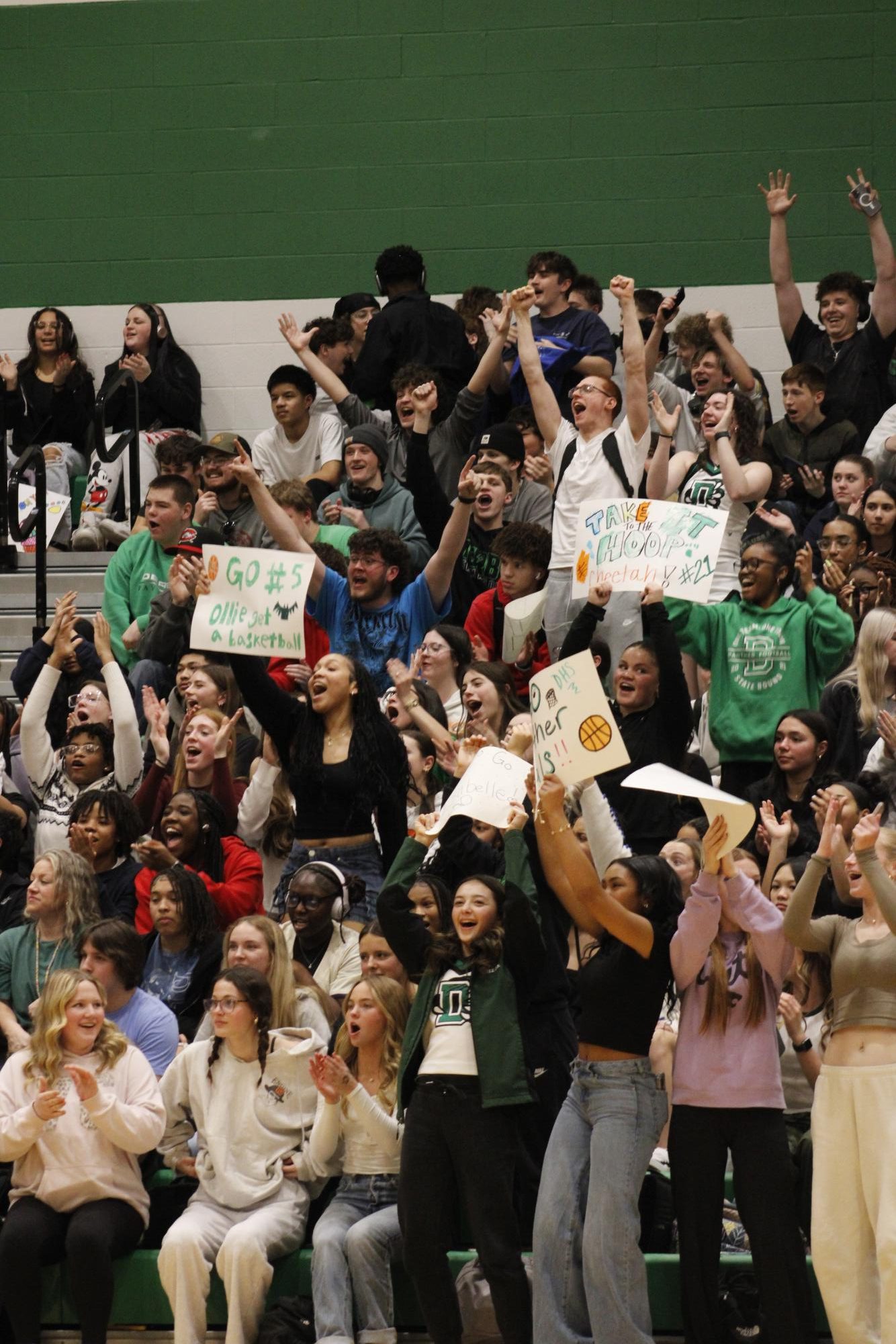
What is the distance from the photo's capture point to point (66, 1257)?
236 inches

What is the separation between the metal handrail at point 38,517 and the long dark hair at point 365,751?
6.88 feet

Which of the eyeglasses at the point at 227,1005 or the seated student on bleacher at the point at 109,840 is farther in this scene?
the seated student on bleacher at the point at 109,840

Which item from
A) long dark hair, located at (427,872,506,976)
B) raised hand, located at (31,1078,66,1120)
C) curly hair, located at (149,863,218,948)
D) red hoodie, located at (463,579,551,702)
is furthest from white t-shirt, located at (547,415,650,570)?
raised hand, located at (31,1078,66,1120)

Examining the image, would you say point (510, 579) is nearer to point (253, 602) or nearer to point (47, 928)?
point (253, 602)

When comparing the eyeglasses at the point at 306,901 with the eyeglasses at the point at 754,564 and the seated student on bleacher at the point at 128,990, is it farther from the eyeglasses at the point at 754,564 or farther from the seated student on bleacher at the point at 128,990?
the eyeglasses at the point at 754,564

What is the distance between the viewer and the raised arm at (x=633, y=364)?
786cm

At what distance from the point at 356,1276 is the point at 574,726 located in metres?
1.70

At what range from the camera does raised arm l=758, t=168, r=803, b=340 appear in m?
10.6

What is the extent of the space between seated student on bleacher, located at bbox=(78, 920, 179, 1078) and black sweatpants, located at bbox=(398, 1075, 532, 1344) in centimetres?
107

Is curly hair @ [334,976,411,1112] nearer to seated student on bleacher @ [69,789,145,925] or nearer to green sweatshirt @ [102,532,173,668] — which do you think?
seated student on bleacher @ [69,789,145,925]

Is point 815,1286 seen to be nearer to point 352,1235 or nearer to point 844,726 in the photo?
point 352,1235

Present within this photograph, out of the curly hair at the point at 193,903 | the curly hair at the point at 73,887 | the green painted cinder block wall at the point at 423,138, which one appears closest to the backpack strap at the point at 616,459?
the curly hair at the point at 193,903

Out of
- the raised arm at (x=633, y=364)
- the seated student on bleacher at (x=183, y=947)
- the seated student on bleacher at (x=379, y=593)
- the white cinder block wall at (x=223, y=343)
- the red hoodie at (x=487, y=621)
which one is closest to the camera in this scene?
the seated student on bleacher at (x=183, y=947)

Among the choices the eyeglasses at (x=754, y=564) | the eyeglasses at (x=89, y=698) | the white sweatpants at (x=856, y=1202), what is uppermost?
the eyeglasses at (x=754, y=564)
